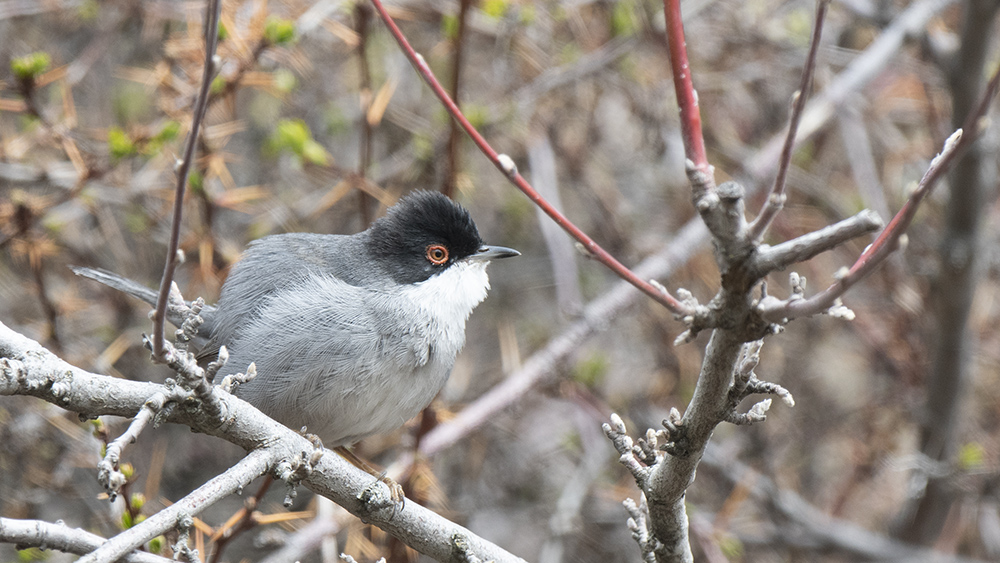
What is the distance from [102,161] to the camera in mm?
4539

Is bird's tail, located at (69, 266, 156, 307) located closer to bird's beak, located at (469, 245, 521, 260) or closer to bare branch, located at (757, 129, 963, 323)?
bird's beak, located at (469, 245, 521, 260)

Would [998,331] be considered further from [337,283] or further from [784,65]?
[337,283]

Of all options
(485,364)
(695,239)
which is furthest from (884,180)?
(485,364)

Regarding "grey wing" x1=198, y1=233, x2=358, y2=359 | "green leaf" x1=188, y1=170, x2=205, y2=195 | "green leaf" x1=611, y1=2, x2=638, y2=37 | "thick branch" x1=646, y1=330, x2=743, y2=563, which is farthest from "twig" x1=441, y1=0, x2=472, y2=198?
"thick branch" x1=646, y1=330, x2=743, y2=563

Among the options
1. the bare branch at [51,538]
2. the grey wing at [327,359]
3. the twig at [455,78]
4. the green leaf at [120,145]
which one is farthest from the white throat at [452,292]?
the green leaf at [120,145]

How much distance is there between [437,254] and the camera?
11.7 feet

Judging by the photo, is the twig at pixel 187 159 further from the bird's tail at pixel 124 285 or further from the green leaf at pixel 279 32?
the green leaf at pixel 279 32

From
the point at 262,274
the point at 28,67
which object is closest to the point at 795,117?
the point at 262,274

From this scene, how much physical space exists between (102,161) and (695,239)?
3.36 metres

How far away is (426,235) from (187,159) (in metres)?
2.01

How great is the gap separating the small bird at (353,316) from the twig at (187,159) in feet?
3.70

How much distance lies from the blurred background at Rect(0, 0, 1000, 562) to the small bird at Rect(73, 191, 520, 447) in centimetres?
74

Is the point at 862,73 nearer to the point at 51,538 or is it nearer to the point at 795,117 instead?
the point at 795,117

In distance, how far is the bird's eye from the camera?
3562 mm
